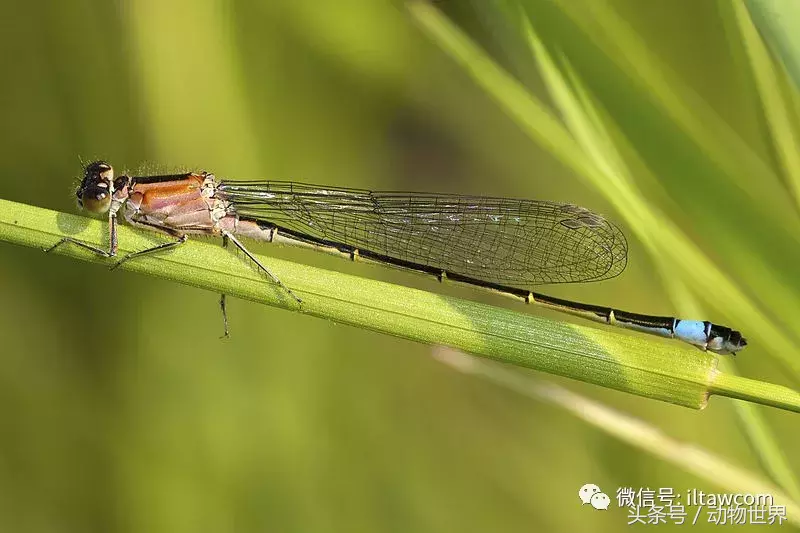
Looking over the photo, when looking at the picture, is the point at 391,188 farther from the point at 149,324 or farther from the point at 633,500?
the point at 633,500

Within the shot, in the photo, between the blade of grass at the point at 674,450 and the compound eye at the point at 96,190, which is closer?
the blade of grass at the point at 674,450

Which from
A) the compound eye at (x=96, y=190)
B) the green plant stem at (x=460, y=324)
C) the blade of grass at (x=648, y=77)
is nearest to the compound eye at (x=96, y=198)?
the compound eye at (x=96, y=190)

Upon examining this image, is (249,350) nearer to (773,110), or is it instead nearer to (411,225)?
(411,225)

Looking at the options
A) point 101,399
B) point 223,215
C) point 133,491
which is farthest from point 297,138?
point 133,491

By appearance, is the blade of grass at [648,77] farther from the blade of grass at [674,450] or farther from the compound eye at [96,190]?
the compound eye at [96,190]

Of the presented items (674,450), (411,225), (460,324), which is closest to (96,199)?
(411,225)

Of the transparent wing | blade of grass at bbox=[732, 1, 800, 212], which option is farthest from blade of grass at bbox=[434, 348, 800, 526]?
blade of grass at bbox=[732, 1, 800, 212]

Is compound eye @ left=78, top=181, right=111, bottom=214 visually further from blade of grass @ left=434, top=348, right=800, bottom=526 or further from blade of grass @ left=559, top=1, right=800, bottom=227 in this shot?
blade of grass @ left=559, top=1, right=800, bottom=227
